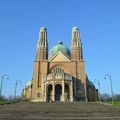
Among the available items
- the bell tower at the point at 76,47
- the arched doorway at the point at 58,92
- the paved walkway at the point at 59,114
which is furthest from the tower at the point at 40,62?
the paved walkway at the point at 59,114

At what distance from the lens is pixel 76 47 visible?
73.6m

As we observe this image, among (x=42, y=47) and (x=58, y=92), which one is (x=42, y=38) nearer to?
(x=42, y=47)

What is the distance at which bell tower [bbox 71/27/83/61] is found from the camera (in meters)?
72.4

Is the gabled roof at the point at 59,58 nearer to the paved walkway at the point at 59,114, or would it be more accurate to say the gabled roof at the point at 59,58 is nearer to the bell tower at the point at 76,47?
the bell tower at the point at 76,47

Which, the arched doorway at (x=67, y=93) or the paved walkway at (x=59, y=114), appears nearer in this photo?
the paved walkway at (x=59, y=114)


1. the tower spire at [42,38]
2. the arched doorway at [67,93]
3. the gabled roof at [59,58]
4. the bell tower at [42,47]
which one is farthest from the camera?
the tower spire at [42,38]

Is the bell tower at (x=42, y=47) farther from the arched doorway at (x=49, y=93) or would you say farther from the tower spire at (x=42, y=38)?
the arched doorway at (x=49, y=93)

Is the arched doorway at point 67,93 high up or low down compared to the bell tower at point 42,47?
down

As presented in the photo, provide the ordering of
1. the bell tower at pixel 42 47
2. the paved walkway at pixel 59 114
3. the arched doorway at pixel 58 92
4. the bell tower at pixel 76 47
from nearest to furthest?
the paved walkway at pixel 59 114 < the arched doorway at pixel 58 92 < the bell tower at pixel 76 47 < the bell tower at pixel 42 47

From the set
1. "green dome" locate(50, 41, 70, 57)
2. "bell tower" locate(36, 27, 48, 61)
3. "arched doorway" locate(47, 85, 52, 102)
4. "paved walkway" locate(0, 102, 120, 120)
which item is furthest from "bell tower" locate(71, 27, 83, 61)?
"paved walkway" locate(0, 102, 120, 120)

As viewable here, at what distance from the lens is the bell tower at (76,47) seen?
72438 millimetres

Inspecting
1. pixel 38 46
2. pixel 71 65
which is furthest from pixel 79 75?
pixel 38 46

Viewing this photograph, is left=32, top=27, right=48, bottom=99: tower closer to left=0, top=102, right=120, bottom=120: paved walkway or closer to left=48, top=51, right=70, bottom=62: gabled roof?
left=48, top=51, right=70, bottom=62: gabled roof

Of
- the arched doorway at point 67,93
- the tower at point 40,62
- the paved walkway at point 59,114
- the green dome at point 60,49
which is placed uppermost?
the green dome at point 60,49
